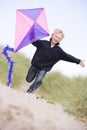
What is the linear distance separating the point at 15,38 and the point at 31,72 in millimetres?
842

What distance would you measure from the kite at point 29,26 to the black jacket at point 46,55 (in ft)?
0.79

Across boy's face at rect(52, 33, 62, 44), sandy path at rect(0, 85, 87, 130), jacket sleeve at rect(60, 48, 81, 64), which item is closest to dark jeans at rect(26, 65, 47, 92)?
jacket sleeve at rect(60, 48, 81, 64)

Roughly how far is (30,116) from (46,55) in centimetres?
320

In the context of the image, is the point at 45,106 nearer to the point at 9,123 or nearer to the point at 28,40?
the point at 9,123

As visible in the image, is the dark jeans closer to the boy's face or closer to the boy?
the boy

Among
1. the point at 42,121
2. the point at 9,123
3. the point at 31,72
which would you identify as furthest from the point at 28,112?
the point at 31,72

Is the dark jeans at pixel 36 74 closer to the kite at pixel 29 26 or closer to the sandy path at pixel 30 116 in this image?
the kite at pixel 29 26

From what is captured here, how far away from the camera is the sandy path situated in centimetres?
493

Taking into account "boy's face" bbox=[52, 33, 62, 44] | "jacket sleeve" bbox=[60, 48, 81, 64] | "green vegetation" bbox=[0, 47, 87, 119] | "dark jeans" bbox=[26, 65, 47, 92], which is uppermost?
"boy's face" bbox=[52, 33, 62, 44]

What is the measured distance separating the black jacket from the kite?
241 millimetres

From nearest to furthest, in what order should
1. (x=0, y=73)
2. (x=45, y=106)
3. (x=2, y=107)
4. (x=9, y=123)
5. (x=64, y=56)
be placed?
(x=9, y=123) → (x=2, y=107) → (x=45, y=106) → (x=64, y=56) → (x=0, y=73)

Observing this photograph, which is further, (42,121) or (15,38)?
(15,38)

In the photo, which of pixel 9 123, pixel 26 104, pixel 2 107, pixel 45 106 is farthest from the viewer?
pixel 45 106

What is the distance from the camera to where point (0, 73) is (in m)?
13.8
